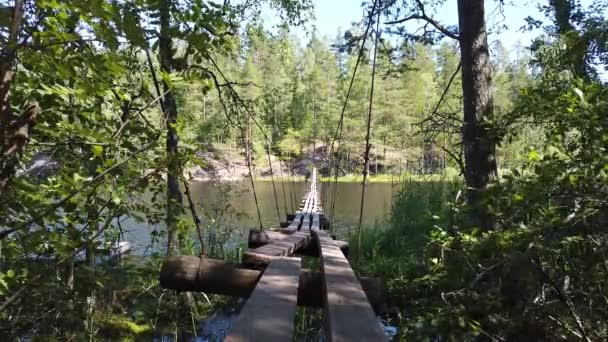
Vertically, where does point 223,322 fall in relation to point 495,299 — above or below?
below

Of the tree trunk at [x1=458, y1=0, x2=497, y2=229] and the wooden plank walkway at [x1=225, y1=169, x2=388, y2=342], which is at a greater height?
the tree trunk at [x1=458, y1=0, x2=497, y2=229]

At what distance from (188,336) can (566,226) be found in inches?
130

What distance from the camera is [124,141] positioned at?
4.17ft

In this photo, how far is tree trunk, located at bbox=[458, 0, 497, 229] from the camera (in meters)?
2.61

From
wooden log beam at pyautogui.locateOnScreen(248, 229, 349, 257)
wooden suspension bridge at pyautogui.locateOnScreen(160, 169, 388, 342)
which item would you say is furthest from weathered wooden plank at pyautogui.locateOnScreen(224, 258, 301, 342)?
wooden log beam at pyautogui.locateOnScreen(248, 229, 349, 257)

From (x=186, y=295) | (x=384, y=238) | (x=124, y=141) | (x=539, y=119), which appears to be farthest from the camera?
(x=384, y=238)

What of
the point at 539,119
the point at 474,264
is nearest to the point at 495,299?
the point at 474,264

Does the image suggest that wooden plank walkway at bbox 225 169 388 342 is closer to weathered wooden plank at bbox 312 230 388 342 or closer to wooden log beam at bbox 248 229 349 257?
weathered wooden plank at bbox 312 230 388 342

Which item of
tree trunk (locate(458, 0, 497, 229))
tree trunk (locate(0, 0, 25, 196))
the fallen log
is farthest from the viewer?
tree trunk (locate(458, 0, 497, 229))

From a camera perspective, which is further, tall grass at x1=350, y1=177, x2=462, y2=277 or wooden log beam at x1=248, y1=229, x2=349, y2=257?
tall grass at x1=350, y1=177, x2=462, y2=277

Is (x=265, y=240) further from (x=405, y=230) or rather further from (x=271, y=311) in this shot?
(x=405, y=230)

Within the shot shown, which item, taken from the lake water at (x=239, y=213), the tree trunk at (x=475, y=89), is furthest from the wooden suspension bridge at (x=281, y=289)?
the lake water at (x=239, y=213)

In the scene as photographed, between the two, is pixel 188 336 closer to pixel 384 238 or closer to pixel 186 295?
pixel 186 295

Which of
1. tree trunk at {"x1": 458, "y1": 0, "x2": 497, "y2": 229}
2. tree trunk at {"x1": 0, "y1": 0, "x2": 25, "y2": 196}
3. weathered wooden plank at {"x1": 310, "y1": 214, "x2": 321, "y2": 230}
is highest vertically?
tree trunk at {"x1": 458, "y1": 0, "x2": 497, "y2": 229}
